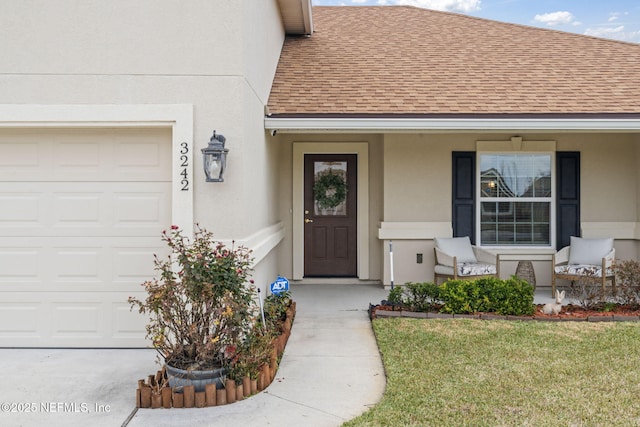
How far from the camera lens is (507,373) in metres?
4.67

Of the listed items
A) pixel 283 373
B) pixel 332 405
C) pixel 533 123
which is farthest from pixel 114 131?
pixel 533 123

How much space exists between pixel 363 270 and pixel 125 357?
201 inches

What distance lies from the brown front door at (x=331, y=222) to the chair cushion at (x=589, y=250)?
3724 mm

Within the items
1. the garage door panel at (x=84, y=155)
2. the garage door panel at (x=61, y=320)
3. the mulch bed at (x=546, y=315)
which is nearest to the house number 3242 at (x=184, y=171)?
the garage door panel at (x=84, y=155)

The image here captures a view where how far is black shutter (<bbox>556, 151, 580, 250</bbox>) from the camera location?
8.90m

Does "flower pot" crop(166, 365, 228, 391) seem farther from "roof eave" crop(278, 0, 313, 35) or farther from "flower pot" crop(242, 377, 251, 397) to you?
"roof eave" crop(278, 0, 313, 35)

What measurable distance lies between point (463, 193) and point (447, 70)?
224 centimetres

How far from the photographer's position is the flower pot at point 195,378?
13.6 ft

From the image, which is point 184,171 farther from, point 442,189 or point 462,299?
point 442,189

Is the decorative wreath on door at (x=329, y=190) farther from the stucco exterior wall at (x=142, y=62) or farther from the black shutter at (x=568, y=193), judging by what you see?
the stucco exterior wall at (x=142, y=62)

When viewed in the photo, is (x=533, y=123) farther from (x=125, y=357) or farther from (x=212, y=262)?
(x=125, y=357)

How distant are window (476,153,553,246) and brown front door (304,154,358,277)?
2334 mm

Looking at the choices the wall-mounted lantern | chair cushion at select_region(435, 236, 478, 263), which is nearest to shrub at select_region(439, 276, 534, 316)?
chair cushion at select_region(435, 236, 478, 263)

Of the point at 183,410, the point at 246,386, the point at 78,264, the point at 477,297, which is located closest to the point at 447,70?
the point at 477,297
